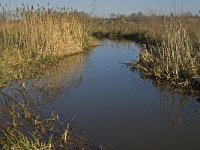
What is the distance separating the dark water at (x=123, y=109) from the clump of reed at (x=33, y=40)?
3.02 feet

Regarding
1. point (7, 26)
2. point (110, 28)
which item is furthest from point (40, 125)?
point (110, 28)

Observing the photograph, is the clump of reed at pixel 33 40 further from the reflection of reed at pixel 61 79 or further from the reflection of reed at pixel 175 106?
the reflection of reed at pixel 175 106

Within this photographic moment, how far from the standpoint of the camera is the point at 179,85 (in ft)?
31.2

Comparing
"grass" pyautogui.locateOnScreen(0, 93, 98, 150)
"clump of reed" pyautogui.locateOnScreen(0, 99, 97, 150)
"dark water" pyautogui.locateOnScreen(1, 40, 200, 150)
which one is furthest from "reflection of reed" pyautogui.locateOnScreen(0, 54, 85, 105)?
"clump of reed" pyautogui.locateOnScreen(0, 99, 97, 150)

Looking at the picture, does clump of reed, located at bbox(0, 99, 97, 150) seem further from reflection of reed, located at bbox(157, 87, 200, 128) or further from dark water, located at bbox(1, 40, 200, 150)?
reflection of reed, located at bbox(157, 87, 200, 128)

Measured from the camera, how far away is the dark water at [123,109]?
20.0ft

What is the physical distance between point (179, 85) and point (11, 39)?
8141 millimetres

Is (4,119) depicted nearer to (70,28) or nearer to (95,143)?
(95,143)

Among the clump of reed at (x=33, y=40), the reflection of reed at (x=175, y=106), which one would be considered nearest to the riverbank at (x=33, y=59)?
the clump of reed at (x=33, y=40)

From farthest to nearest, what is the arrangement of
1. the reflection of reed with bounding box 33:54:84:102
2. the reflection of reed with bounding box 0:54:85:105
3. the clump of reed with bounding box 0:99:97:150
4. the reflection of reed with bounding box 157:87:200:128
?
the reflection of reed with bounding box 33:54:84:102
the reflection of reed with bounding box 0:54:85:105
the reflection of reed with bounding box 157:87:200:128
the clump of reed with bounding box 0:99:97:150

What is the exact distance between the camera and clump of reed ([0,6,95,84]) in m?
11.9

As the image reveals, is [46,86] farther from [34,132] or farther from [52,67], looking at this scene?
[34,132]

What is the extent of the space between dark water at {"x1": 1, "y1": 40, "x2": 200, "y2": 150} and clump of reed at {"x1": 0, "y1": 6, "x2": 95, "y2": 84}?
921 mm

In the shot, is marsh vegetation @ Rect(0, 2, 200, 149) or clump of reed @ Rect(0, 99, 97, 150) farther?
marsh vegetation @ Rect(0, 2, 200, 149)
